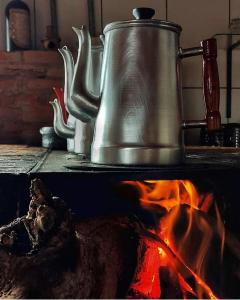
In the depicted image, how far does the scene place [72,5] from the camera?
188cm

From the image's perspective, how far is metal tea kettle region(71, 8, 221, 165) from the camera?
27.0 inches

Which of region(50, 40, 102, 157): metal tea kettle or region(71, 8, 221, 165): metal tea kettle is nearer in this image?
region(71, 8, 221, 165): metal tea kettle

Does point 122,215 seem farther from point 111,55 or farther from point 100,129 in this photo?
point 111,55

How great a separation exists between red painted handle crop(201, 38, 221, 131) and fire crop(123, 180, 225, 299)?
0.43 feet

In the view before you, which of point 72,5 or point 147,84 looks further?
point 72,5

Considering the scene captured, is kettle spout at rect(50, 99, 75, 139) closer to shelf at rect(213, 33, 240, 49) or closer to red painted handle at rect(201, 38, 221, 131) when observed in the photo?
red painted handle at rect(201, 38, 221, 131)

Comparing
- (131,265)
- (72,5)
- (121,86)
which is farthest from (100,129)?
(72,5)

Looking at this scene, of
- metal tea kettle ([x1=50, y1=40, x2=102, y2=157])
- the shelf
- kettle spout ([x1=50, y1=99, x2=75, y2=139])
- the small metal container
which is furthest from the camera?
the shelf

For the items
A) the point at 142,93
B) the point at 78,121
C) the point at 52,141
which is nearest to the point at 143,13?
the point at 142,93

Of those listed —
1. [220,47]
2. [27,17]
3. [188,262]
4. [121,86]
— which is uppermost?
[27,17]

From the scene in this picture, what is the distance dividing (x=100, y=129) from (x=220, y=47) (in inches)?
54.6

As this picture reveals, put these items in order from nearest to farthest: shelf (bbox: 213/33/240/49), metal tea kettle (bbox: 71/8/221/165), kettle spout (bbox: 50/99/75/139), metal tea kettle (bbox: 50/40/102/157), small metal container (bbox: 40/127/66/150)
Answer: metal tea kettle (bbox: 71/8/221/165) → metal tea kettle (bbox: 50/40/102/157) → kettle spout (bbox: 50/99/75/139) → small metal container (bbox: 40/127/66/150) → shelf (bbox: 213/33/240/49)

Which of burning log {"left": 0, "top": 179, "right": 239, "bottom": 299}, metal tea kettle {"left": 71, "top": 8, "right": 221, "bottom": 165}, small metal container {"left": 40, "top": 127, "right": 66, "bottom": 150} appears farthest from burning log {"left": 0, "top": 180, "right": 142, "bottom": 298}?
small metal container {"left": 40, "top": 127, "right": 66, "bottom": 150}

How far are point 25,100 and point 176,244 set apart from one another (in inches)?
49.4
